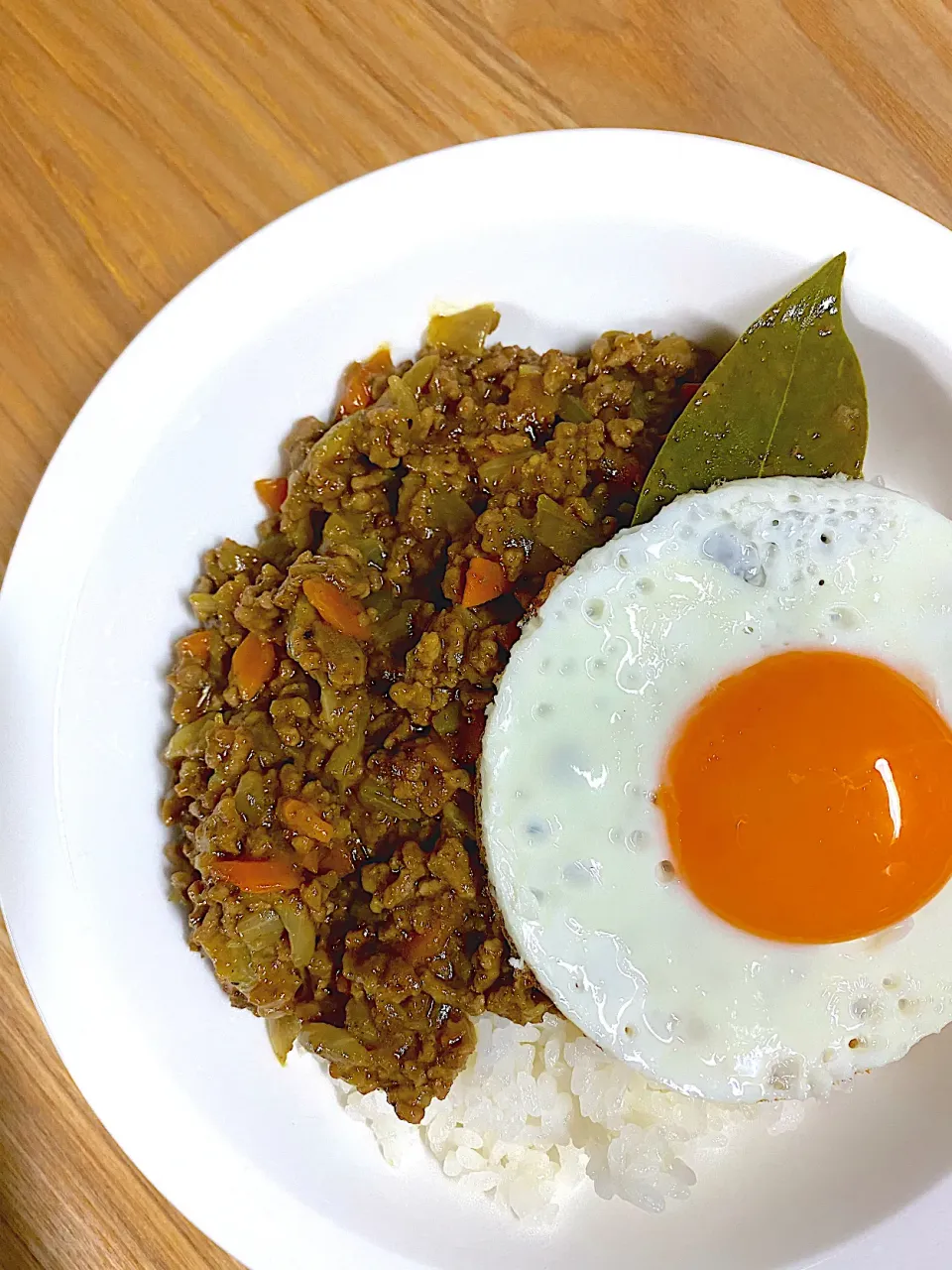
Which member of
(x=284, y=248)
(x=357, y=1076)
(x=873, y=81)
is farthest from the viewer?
(x=873, y=81)

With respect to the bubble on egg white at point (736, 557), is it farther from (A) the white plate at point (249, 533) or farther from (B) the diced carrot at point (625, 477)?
(A) the white plate at point (249, 533)

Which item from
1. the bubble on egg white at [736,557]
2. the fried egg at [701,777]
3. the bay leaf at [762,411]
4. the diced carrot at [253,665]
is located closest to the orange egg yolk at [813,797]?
the fried egg at [701,777]

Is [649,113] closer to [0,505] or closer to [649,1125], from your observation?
[0,505]

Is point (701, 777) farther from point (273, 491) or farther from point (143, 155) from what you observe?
point (143, 155)

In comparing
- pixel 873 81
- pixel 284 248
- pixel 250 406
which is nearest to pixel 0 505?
pixel 250 406

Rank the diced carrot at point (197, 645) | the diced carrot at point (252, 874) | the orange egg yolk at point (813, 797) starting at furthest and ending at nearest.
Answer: the diced carrot at point (197, 645) < the diced carrot at point (252, 874) < the orange egg yolk at point (813, 797)

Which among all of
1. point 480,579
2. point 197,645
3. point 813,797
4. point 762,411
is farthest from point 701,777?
point 197,645

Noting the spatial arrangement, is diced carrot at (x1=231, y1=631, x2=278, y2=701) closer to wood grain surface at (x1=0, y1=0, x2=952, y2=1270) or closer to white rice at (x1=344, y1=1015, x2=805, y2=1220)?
wood grain surface at (x1=0, y1=0, x2=952, y2=1270)
